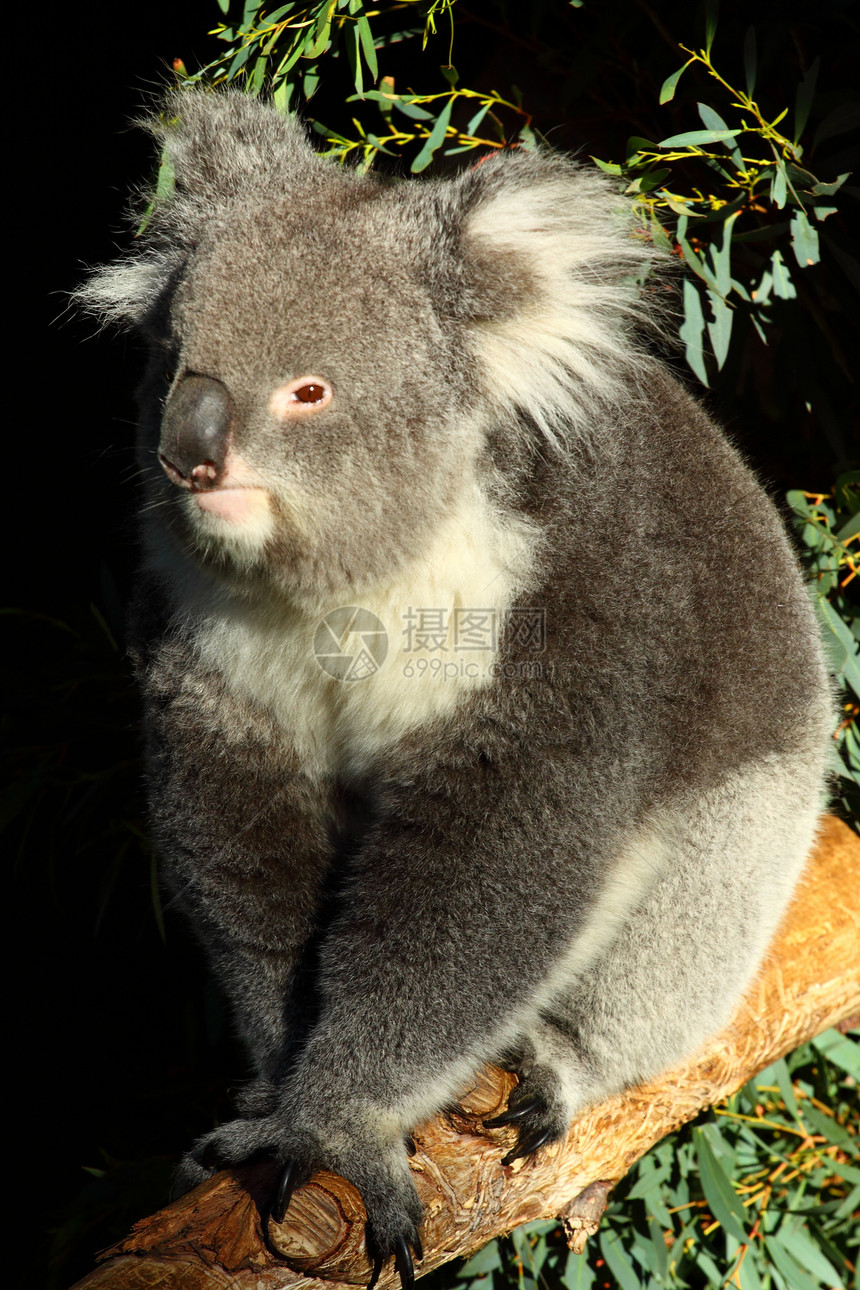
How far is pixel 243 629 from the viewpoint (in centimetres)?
154

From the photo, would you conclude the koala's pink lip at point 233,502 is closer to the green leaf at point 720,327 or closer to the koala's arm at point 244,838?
the koala's arm at point 244,838

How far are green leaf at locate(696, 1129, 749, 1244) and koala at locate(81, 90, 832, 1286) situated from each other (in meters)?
0.78

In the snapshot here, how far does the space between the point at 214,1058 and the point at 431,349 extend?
2.17 meters

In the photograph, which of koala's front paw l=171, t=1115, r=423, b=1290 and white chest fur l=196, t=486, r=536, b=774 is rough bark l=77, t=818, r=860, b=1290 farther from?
white chest fur l=196, t=486, r=536, b=774

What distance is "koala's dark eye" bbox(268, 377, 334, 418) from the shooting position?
1.30m

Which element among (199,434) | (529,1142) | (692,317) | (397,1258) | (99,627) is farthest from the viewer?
(99,627)

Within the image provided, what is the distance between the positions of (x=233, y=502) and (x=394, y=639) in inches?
12.2

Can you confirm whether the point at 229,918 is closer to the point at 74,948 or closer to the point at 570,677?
the point at 570,677

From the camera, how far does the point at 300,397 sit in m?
1.31

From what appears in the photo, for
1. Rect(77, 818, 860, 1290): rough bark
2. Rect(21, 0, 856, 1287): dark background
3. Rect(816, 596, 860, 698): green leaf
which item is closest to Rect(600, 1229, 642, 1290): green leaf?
Rect(77, 818, 860, 1290): rough bark

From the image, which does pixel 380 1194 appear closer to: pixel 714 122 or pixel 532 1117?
pixel 532 1117

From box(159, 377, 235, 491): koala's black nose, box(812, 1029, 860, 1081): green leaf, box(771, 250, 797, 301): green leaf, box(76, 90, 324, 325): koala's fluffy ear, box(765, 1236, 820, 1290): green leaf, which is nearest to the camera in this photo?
box(159, 377, 235, 491): koala's black nose

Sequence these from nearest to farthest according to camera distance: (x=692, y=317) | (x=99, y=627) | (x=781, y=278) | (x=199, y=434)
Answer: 1. (x=199, y=434)
2. (x=692, y=317)
3. (x=781, y=278)
4. (x=99, y=627)

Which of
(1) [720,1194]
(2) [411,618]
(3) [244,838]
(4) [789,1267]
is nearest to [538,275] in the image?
(2) [411,618]
